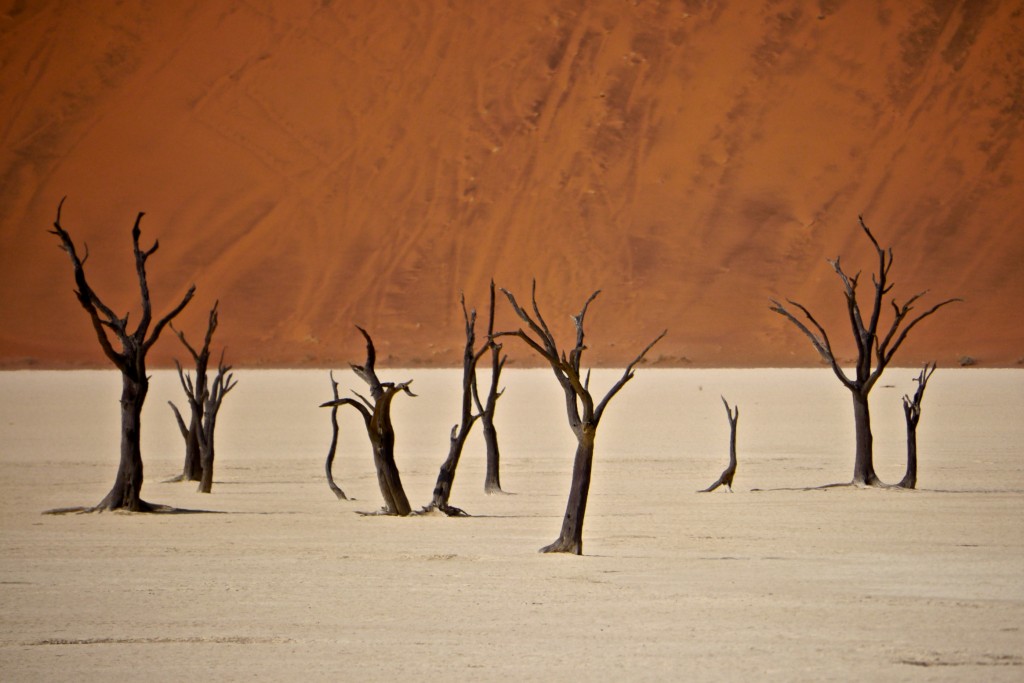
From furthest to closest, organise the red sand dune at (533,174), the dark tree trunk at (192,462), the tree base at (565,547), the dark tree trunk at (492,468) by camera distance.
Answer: the red sand dune at (533,174), the dark tree trunk at (192,462), the dark tree trunk at (492,468), the tree base at (565,547)

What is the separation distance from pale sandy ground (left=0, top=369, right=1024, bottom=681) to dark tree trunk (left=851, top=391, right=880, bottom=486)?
1.64 feet

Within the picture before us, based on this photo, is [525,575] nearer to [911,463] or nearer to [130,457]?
[130,457]

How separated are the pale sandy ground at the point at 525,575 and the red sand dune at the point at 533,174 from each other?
1344 inches

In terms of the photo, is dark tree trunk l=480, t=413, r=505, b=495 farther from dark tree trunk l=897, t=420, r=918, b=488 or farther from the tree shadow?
dark tree trunk l=897, t=420, r=918, b=488

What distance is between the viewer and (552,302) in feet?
178

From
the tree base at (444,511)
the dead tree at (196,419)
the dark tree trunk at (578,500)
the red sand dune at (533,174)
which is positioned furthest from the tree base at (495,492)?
the red sand dune at (533,174)

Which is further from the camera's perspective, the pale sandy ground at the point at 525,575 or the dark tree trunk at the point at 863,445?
the dark tree trunk at the point at 863,445

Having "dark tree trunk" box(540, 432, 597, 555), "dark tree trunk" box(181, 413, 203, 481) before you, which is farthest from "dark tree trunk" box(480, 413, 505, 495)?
"dark tree trunk" box(540, 432, 597, 555)

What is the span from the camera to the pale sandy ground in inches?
244

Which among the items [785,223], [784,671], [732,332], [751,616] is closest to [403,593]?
[751,616]

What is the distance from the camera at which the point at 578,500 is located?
364 inches

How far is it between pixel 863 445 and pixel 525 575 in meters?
5.97

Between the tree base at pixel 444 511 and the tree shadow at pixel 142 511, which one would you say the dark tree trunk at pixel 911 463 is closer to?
the tree base at pixel 444 511

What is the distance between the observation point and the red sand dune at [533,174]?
52.8 metres
